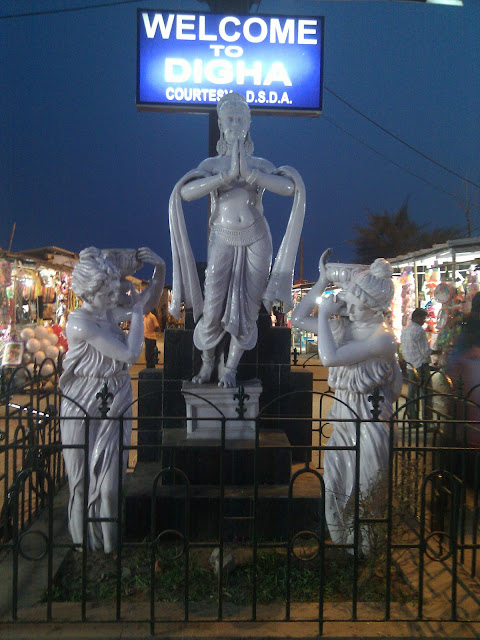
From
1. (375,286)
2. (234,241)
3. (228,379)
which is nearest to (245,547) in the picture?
(228,379)

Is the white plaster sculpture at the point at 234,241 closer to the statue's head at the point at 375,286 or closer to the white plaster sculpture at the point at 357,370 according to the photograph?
the white plaster sculpture at the point at 357,370

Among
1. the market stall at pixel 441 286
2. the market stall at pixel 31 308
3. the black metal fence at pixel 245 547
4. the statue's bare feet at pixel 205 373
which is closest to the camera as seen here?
the black metal fence at pixel 245 547

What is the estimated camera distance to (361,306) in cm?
326

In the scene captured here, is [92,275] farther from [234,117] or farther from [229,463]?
[234,117]

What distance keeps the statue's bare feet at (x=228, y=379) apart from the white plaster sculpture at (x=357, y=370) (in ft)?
3.13

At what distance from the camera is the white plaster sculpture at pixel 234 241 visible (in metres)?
4.11

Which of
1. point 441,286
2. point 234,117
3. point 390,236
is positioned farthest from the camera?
point 390,236

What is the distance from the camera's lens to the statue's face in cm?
410

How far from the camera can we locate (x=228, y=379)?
4.19 metres

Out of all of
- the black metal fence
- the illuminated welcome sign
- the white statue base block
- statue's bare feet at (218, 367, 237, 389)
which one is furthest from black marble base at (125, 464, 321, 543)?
the illuminated welcome sign

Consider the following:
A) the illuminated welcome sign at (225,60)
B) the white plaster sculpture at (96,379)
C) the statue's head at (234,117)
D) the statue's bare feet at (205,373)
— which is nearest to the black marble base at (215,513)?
the white plaster sculpture at (96,379)

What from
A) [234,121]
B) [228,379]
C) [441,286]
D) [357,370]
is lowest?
[228,379]

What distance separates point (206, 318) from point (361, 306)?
55.1 inches

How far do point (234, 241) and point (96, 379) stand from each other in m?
1.54
